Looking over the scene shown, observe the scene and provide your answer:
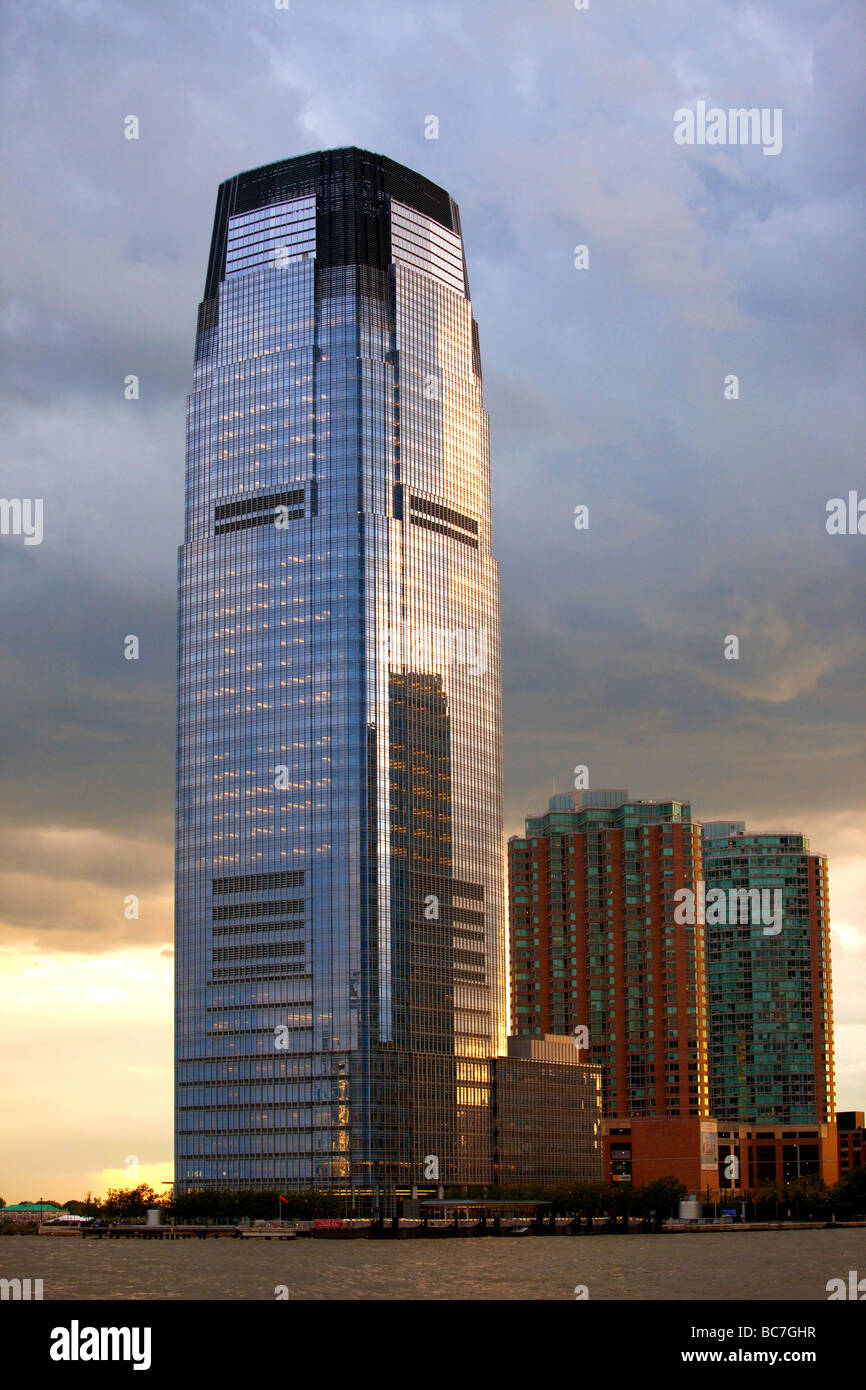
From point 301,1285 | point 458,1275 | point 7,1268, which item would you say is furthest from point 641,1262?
point 7,1268

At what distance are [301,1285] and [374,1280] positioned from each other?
25.2 ft
